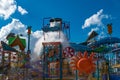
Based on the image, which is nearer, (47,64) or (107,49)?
(47,64)

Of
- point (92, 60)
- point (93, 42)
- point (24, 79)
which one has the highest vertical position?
point (93, 42)

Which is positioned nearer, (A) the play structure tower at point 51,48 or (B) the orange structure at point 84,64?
(B) the orange structure at point 84,64

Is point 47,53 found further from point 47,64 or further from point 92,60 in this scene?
point 92,60

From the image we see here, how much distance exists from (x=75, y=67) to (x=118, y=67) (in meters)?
11.8

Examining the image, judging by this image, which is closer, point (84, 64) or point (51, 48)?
point (84, 64)

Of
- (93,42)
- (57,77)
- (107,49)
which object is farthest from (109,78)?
(93,42)

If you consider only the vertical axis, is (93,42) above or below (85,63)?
above

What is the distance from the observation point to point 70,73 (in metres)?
30.3

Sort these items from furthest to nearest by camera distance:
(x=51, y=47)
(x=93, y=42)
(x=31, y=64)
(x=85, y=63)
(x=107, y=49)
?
(x=93, y=42) → (x=107, y=49) → (x=31, y=64) → (x=51, y=47) → (x=85, y=63)

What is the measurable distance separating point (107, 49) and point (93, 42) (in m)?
2.71

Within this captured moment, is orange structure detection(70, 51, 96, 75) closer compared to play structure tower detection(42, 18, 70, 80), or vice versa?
orange structure detection(70, 51, 96, 75)

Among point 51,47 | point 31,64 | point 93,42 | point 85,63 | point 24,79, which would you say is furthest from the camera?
point 93,42

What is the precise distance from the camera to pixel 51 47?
2712 cm

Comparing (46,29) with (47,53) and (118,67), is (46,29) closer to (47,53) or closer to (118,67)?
(47,53)
